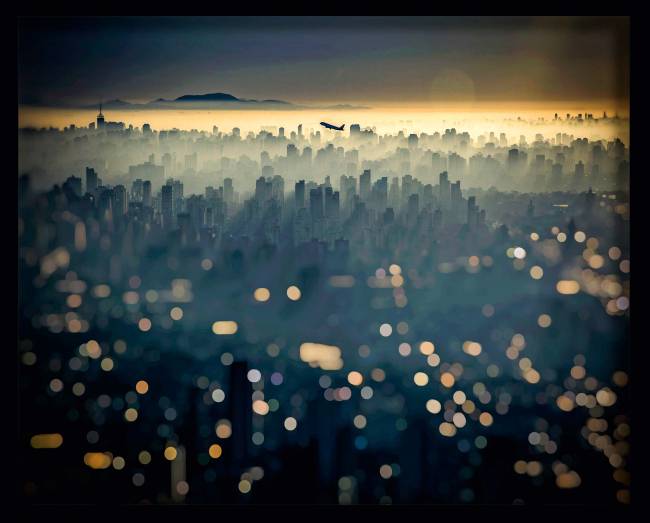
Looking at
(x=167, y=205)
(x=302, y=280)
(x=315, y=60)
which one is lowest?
(x=302, y=280)

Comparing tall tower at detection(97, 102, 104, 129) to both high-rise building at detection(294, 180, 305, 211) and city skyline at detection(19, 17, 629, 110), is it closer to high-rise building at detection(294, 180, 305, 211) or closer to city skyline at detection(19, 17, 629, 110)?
city skyline at detection(19, 17, 629, 110)

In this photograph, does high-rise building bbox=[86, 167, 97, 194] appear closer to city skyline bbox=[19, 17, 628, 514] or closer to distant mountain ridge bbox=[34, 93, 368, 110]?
city skyline bbox=[19, 17, 628, 514]

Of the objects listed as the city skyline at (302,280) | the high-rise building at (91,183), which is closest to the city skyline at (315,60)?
the city skyline at (302,280)

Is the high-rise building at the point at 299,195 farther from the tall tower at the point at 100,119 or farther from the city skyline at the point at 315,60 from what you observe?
the tall tower at the point at 100,119

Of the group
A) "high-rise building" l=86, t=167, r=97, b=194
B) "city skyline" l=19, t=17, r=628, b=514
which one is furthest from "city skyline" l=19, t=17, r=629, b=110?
"high-rise building" l=86, t=167, r=97, b=194

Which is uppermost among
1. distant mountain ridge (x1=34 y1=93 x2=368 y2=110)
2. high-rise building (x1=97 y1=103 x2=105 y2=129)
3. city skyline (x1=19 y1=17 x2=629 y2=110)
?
city skyline (x1=19 y1=17 x2=629 y2=110)

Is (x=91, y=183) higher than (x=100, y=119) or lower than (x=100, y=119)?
lower

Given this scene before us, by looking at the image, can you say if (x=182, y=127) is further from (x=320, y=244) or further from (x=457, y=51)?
(x=457, y=51)

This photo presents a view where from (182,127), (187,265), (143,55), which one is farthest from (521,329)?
(143,55)

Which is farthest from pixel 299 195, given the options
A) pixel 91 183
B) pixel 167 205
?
pixel 91 183

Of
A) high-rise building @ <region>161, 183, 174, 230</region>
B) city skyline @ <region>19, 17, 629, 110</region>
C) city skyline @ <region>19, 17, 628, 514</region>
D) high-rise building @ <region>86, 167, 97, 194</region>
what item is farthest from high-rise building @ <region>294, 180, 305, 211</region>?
high-rise building @ <region>86, 167, 97, 194</region>

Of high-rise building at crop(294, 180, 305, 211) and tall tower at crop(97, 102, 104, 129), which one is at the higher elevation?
tall tower at crop(97, 102, 104, 129)

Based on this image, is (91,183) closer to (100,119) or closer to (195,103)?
(100,119)
